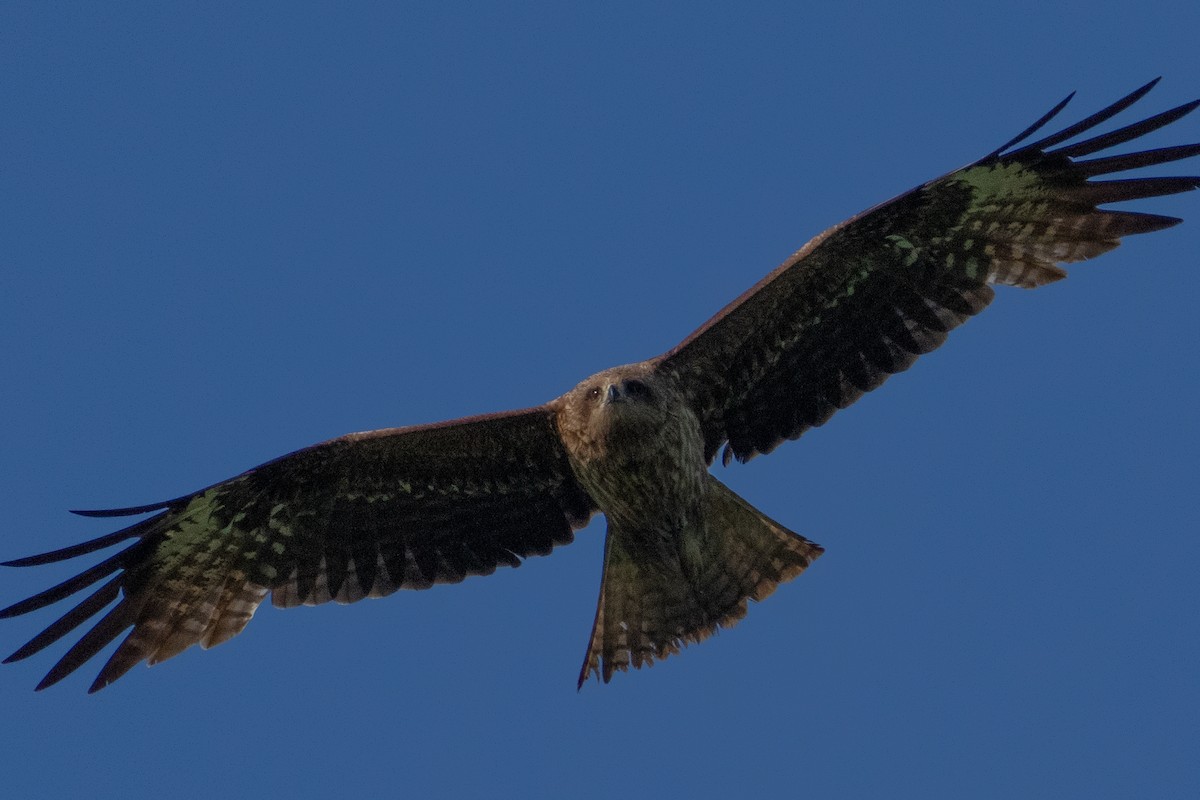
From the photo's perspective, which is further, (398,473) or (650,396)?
(398,473)

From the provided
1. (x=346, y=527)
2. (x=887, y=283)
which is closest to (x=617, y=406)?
(x=887, y=283)

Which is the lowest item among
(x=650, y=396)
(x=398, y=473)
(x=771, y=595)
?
(x=771, y=595)

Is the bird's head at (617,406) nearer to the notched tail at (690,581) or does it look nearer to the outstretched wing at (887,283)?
the outstretched wing at (887,283)

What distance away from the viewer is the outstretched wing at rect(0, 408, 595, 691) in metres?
10.1

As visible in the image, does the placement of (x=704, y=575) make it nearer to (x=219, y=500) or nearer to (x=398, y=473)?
(x=398, y=473)

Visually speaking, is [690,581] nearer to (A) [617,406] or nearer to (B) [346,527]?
(A) [617,406]

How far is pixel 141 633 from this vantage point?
395 inches

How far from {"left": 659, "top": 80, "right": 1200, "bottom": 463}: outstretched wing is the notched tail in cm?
59

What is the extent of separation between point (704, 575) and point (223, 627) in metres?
2.98

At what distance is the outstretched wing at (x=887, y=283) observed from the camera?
32.4ft

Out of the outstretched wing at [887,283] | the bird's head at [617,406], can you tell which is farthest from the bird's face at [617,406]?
the outstretched wing at [887,283]

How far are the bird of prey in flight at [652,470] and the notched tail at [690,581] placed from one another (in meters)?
0.01

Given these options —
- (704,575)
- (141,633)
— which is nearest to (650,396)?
(704,575)

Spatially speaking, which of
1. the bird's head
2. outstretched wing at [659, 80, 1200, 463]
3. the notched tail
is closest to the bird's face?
the bird's head
